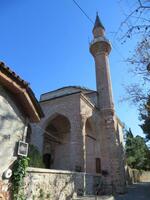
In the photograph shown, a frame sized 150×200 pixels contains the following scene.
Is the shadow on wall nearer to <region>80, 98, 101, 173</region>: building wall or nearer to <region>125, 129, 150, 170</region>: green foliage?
<region>80, 98, 101, 173</region>: building wall

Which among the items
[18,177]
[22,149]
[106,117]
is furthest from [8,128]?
[106,117]

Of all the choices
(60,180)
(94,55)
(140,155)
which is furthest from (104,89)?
(140,155)

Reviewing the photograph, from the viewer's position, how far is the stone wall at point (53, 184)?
6664 mm

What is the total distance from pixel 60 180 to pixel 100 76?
14042mm

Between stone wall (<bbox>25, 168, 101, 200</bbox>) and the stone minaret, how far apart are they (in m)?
5.04

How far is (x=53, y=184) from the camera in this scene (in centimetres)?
805

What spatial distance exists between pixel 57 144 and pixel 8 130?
13983mm

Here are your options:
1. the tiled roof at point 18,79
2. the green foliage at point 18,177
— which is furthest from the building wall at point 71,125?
the green foliage at point 18,177

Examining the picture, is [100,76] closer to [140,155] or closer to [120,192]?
[120,192]

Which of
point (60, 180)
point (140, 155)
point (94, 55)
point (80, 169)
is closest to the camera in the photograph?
point (60, 180)

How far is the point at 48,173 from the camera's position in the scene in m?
7.80

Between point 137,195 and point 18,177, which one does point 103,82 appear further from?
point 18,177

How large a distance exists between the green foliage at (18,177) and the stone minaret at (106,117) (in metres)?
11.5

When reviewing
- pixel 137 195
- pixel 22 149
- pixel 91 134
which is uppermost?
pixel 91 134
